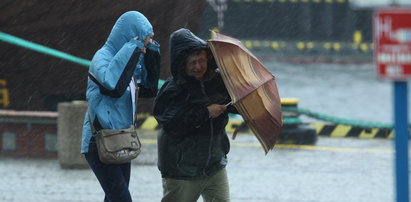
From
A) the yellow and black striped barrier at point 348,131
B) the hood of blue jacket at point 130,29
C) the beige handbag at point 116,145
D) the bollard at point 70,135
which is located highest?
the hood of blue jacket at point 130,29

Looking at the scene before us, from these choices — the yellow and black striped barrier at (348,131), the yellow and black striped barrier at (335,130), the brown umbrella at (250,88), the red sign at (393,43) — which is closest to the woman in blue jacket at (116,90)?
the brown umbrella at (250,88)

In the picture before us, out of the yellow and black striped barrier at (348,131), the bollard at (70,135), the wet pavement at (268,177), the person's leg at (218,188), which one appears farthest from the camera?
the yellow and black striped barrier at (348,131)

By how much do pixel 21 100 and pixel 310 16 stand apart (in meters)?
13.1

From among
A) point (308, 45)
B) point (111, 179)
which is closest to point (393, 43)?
point (111, 179)

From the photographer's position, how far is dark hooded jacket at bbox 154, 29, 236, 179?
Result: 556cm

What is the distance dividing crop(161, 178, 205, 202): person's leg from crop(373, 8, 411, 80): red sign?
171cm

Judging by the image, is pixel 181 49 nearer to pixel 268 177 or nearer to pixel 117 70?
pixel 117 70

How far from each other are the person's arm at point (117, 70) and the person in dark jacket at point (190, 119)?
237mm

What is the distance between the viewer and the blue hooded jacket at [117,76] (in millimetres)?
5672

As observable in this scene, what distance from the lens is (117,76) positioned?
5.65 meters

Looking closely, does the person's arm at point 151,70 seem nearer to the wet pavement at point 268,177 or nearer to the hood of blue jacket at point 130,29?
the hood of blue jacket at point 130,29

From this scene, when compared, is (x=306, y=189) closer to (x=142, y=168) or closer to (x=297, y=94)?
(x=142, y=168)

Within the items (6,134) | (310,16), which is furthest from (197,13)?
(310,16)

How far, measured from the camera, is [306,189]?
871 centimetres
